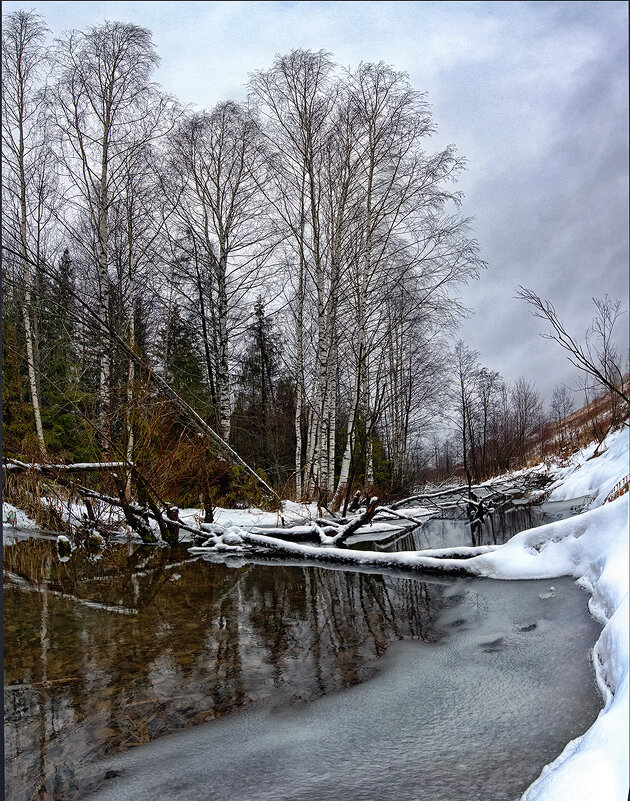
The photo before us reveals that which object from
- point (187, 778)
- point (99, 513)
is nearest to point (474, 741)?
point (187, 778)

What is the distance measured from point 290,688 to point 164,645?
125 centimetres

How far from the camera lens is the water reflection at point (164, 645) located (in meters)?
2.94

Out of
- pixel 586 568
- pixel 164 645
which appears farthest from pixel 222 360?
pixel 586 568

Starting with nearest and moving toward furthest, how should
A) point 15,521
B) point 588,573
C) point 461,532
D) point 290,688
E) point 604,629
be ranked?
point 604,629
point 290,688
point 588,573
point 15,521
point 461,532

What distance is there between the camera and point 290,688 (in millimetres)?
3496

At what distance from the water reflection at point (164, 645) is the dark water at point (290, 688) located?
0.05 feet

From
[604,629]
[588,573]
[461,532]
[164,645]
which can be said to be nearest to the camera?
[604,629]

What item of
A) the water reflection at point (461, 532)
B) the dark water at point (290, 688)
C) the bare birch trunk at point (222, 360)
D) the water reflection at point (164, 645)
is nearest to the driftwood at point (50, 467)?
the water reflection at point (164, 645)

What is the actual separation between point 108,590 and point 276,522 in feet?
12.3

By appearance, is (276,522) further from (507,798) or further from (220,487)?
(507,798)

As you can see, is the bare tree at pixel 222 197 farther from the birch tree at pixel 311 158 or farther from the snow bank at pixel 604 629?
the snow bank at pixel 604 629

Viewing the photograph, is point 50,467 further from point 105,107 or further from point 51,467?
point 105,107

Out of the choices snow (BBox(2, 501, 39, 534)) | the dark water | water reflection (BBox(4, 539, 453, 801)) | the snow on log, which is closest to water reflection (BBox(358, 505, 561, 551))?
water reflection (BBox(4, 539, 453, 801))

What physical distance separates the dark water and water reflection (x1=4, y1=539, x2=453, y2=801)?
0.02 m
